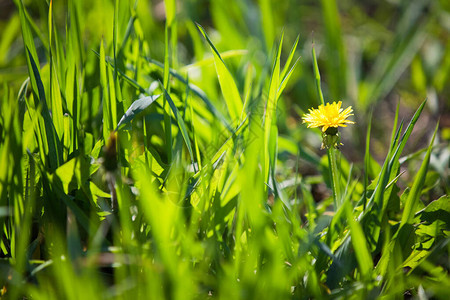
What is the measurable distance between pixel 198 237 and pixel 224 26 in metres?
1.00

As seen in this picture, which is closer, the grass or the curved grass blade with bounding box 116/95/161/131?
the grass

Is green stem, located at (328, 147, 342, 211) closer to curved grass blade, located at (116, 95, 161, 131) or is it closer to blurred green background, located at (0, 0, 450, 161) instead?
curved grass blade, located at (116, 95, 161, 131)

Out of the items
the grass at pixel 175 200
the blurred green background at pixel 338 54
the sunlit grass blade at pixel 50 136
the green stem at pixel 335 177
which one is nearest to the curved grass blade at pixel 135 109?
the grass at pixel 175 200

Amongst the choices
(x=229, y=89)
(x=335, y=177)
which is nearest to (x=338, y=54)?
(x=229, y=89)

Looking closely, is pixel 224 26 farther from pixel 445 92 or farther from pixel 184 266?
pixel 184 266

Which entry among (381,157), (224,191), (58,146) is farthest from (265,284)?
(381,157)

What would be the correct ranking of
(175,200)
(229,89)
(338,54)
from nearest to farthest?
(175,200), (229,89), (338,54)

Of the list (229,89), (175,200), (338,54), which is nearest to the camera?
(175,200)

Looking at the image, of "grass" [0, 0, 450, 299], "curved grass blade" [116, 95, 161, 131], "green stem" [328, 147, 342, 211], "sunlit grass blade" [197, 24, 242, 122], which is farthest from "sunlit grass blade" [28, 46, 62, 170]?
"green stem" [328, 147, 342, 211]

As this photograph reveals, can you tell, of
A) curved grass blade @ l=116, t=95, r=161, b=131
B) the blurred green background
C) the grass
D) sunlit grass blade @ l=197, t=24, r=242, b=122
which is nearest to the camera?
the grass

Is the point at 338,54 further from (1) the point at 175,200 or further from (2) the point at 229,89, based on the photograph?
(1) the point at 175,200

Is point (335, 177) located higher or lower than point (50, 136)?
lower

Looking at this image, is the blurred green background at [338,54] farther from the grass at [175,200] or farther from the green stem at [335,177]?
the green stem at [335,177]

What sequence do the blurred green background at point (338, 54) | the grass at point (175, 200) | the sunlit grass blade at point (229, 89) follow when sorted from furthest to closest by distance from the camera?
A: the blurred green background at point (338, 54) → the sunlit grass blade at point (229, 89) → the grass at point (175, 200)
